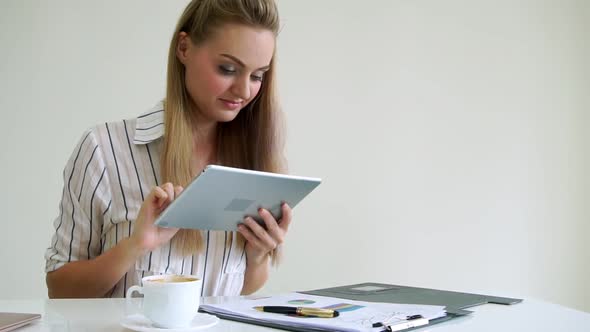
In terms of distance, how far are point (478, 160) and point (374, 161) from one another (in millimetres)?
516

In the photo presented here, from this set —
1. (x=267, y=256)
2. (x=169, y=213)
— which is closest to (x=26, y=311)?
(x=169, y=213)

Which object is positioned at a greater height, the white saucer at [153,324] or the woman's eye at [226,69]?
the woman's eye at [226,69]

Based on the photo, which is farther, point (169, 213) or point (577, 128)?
point (577, 128)

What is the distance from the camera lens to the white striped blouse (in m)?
1.24

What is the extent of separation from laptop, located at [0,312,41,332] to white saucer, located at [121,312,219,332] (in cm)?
12

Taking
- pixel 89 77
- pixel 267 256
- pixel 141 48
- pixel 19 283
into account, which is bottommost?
pixel 19 283

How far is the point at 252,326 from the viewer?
0.78 meters

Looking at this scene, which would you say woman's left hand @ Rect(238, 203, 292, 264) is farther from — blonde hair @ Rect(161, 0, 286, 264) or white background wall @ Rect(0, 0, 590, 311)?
white background wall @ Rect(0, 0, 590, 311)

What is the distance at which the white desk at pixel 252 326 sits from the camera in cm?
76

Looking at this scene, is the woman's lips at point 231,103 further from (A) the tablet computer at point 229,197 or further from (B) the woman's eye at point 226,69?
(A) the tablet computer at point 229,197

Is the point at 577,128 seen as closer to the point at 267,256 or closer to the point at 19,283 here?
the point at 267,256

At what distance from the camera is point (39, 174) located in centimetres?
208

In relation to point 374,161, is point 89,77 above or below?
above

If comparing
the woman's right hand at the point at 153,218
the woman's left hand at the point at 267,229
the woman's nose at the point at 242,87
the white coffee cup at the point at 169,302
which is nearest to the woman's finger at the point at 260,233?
the woman's left hand at the point at 267,229
